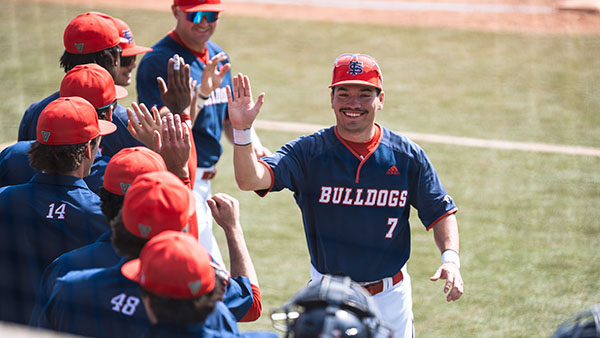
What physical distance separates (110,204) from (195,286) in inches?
35.3

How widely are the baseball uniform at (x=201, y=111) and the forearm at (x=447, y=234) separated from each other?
62.9 inches

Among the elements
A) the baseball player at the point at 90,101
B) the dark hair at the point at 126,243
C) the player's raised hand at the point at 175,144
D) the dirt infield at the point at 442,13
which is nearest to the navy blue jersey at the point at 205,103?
the baseball player at the point at 90,101

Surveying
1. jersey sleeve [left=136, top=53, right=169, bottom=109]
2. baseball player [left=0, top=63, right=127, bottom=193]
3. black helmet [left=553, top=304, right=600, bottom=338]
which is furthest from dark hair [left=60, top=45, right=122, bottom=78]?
black helmet [left=553, top=304, right=600, bottom=338]

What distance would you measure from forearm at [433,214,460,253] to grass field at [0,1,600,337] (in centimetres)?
136

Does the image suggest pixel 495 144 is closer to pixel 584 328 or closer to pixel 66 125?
pixel 66 125

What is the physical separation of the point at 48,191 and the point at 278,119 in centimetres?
634

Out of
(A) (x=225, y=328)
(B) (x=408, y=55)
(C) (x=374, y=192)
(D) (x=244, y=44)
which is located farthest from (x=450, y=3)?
(A) (x=225, y=328)

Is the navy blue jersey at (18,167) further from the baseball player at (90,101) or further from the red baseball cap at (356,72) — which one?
the red baseball cap at (356,72)

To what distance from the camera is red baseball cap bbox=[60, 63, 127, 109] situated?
394cm

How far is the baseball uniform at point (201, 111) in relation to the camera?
4.86 meters

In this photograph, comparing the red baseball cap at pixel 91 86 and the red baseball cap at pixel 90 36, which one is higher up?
the red baseball cap at pixel 90 36

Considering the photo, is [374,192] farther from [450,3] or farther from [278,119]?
[450,3]

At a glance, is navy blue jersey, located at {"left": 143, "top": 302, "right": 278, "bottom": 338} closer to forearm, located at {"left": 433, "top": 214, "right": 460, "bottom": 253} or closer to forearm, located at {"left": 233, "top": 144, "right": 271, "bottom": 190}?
forearm, located at {"left": 233, "top": 144, "right": 271, "bottom": 190}

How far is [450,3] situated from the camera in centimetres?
1565
